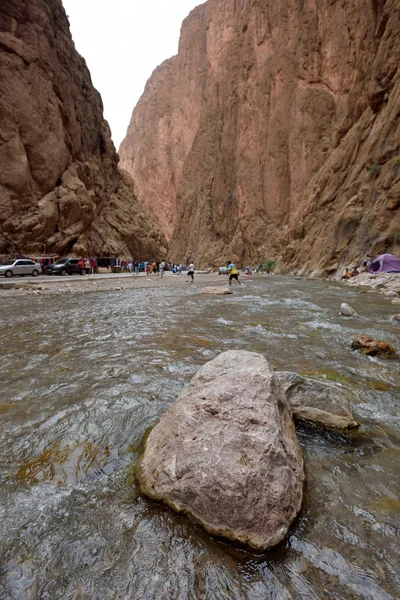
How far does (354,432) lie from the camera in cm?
309

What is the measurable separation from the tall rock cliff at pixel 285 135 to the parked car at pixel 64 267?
71.9ft

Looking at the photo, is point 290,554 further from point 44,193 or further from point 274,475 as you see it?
point 44,193

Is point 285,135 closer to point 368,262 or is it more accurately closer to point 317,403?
point 368,262

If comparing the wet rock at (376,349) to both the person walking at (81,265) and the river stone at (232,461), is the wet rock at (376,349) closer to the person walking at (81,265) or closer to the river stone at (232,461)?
the river stone at (232,461)

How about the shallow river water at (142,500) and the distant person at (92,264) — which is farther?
the distant person at (92,264)

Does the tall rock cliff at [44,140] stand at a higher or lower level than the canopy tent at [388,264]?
higher

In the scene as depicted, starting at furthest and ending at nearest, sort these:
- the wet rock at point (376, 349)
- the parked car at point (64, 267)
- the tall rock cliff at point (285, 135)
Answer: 1. the parked car at point (64, 267)
2. the tall rock cliff at point (285, 135)
3. the wet rock at point (376, 349)

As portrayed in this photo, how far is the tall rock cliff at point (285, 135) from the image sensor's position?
26344 millimetres

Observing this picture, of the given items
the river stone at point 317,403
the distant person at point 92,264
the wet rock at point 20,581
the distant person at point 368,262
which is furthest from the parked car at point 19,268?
the wet rock at point 20,581

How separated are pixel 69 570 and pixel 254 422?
1.33 meters

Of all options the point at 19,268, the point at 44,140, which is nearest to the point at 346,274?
the point at 19,268

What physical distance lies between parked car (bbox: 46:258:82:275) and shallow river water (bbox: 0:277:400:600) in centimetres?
2601

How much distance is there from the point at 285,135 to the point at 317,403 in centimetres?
5646

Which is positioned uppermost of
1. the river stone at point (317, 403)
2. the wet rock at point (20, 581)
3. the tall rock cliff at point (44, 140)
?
the tall rock cliff at point (44, 140)
